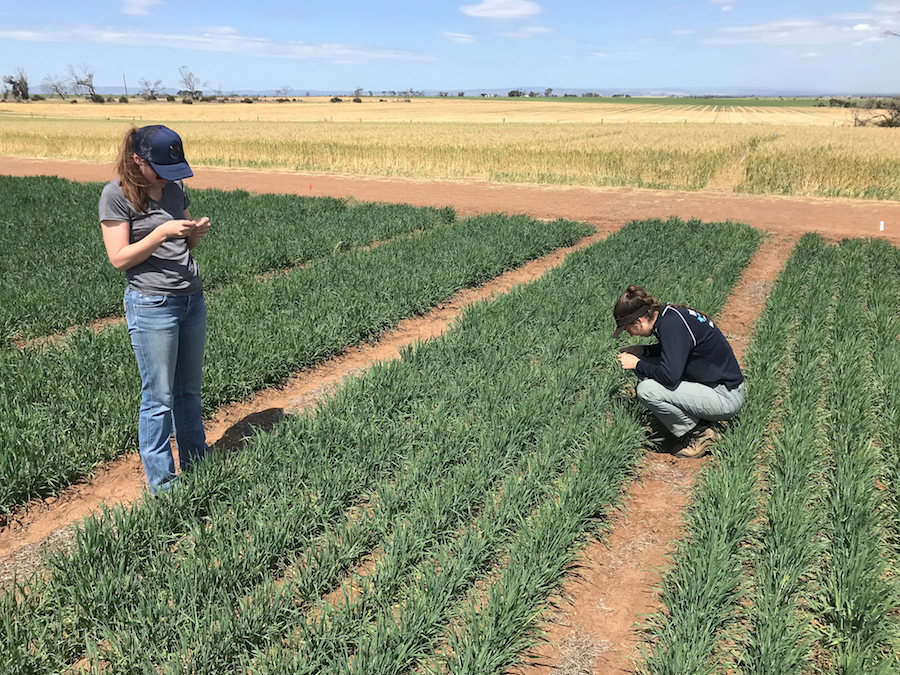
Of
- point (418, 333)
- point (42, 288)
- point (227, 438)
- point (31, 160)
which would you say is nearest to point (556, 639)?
point (227, 438)

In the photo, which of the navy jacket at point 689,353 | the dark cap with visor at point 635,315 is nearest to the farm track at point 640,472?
the navy jacket at point 689,353

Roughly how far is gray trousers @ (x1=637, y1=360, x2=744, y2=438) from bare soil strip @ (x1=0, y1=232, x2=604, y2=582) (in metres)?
2.45

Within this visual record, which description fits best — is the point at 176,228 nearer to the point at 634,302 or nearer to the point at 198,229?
the point at 198,229

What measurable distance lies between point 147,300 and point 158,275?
0.48ft

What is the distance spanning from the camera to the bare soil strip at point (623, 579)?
271 cm

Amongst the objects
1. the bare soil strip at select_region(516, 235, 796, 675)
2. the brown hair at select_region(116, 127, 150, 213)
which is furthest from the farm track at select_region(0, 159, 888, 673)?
the brown hair at select_region(116, 127, 150, 213)

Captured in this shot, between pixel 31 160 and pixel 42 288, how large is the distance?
27.4 m

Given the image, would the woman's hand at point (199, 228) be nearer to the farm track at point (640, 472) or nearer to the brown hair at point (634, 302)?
the farm track at point (640, 472)

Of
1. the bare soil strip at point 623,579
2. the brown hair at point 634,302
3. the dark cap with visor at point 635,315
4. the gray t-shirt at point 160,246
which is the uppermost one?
the gray t-shirt at point 160,246

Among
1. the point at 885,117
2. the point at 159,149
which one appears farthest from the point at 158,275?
the point at 885,117

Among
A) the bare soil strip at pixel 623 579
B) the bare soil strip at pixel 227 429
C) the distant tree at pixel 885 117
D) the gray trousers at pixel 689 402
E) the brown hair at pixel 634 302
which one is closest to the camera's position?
the bare soil strip at pixel 623 579

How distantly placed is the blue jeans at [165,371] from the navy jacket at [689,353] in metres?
2.94

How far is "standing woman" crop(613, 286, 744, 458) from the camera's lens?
3969 mm

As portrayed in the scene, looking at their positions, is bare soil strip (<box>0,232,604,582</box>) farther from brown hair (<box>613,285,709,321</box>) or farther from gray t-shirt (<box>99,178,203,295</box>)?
brown hair (<box>613,285,709,321</box>)
